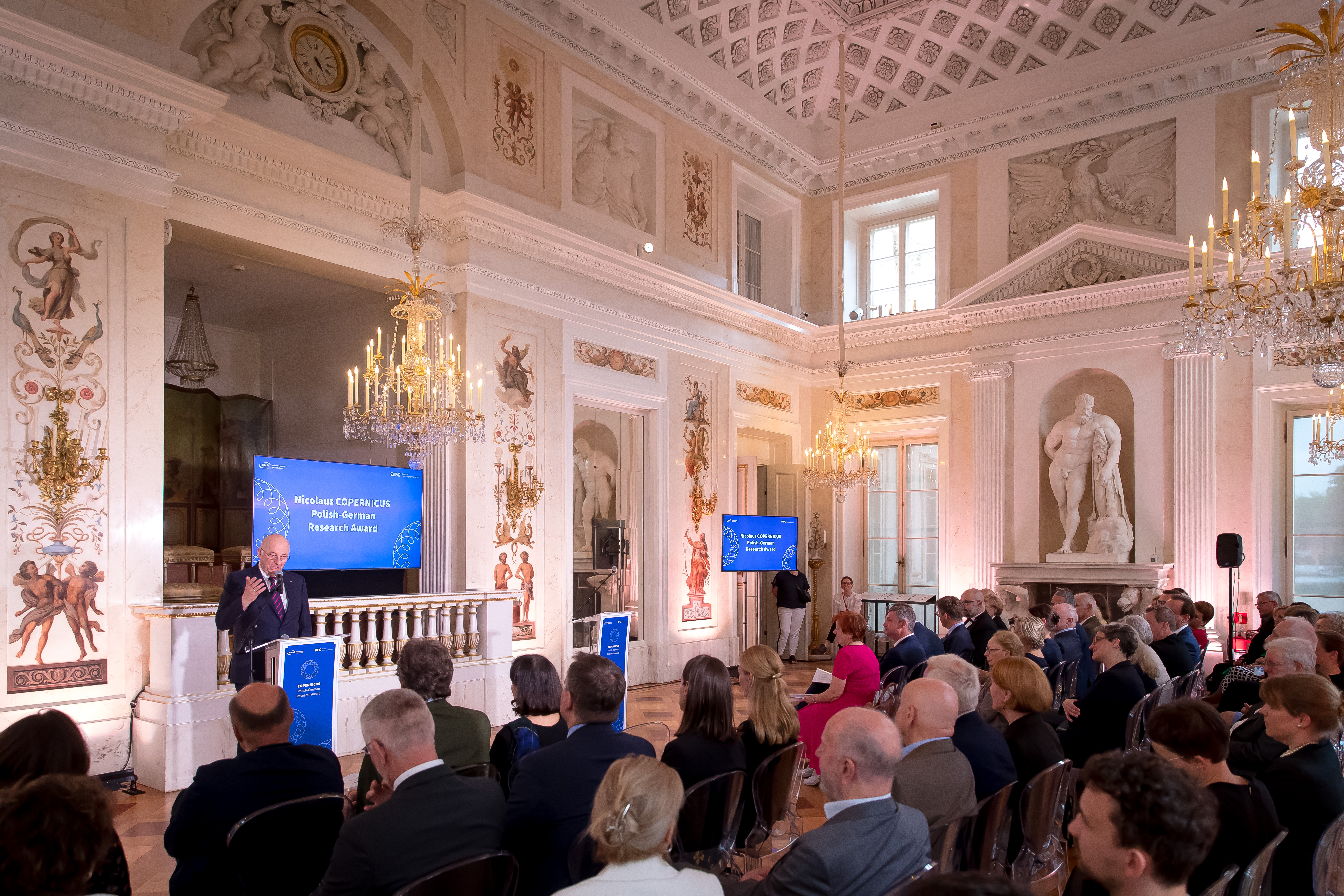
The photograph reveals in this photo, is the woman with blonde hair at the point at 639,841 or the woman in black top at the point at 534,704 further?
the woman in black top at the point at 534,704

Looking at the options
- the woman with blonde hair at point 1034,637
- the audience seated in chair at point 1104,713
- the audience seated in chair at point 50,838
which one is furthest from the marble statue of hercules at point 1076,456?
the audience seated in chair at point 50,838

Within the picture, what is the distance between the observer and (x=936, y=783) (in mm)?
2869

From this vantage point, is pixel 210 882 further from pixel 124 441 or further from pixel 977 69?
pixel 977 69

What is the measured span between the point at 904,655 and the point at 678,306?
5.39 meters

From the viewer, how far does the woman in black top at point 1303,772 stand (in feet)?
8.68

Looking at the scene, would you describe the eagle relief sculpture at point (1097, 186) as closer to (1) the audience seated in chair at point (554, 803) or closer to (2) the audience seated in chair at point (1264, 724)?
(2) the audience seated in chair at point (1264, 724)

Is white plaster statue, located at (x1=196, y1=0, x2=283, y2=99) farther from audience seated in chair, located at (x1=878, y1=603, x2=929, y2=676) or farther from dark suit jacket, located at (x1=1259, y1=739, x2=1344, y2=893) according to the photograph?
dark suit jacket, located at (x1=1259, y1=739, x2=1344, y2=893)

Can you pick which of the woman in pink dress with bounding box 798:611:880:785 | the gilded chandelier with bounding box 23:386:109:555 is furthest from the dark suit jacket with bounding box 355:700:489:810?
the gilded chandelier with bounding box 23:386:109:555

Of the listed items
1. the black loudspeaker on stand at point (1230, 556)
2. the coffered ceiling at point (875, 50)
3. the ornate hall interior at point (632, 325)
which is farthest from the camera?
the coffered ceiling at point (875, 50)

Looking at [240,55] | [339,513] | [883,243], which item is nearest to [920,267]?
[883,243]

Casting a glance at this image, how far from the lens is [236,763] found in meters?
2.52

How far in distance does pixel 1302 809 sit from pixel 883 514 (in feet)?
31.2

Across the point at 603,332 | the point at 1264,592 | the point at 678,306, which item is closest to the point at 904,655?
the point at 1264,592

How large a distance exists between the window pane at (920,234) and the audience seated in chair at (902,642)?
23.7ft
